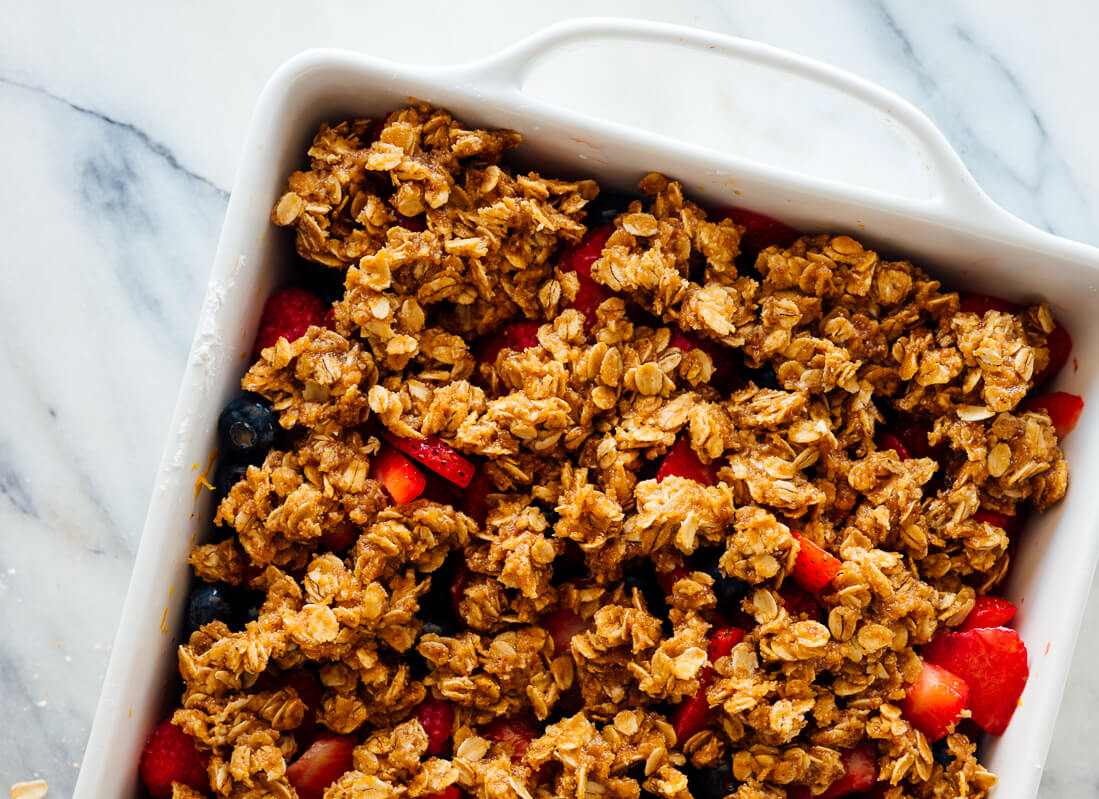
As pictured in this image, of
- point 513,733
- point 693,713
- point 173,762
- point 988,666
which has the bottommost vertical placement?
point 173,762

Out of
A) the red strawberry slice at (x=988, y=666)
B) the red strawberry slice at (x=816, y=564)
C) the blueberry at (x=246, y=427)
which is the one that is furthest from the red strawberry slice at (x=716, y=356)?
the blueberry at (x=246, y=427)

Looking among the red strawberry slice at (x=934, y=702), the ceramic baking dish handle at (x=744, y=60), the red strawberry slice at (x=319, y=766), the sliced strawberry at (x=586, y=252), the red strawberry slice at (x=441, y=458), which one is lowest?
the red strawberry slice at (x=319, y=766)

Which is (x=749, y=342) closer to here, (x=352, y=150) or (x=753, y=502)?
(x=753, y=502)

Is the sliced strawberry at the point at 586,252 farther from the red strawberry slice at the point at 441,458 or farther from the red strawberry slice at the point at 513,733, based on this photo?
the red strawberry slice at the point at 513,733

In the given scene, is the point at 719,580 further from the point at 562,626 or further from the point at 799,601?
the point at 562,626

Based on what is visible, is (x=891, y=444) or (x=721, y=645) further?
(x=891, y=444)

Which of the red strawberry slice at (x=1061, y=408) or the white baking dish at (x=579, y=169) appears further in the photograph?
the red strawberry slice at (x=1061, y=408)

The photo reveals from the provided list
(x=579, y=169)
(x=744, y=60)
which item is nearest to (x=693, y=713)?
(x=579, y=169)

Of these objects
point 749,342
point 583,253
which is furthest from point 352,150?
point 749,342
